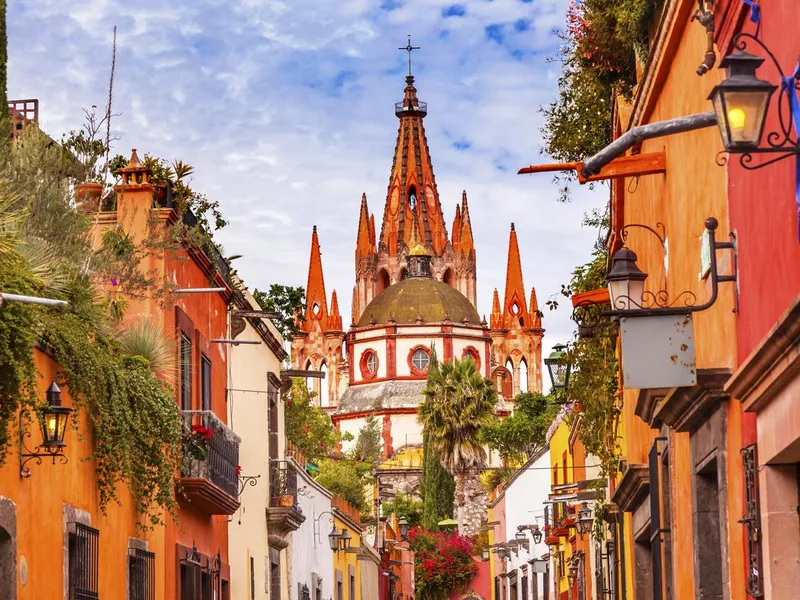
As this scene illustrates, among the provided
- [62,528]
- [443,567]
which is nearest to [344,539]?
[62,528]

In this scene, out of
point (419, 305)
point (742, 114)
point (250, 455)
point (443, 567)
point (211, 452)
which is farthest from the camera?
point (419, 305)

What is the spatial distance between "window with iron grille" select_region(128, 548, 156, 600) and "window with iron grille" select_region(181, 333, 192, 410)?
7.51 ft

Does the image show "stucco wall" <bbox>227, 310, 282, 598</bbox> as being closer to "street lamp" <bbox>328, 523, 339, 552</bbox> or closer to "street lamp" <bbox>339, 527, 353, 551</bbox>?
"street lamp" <bbox>328, 523, 339, 552</bbox>

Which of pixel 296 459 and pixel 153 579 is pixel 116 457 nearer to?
pixel 153 579

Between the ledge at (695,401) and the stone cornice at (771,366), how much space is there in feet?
2.39

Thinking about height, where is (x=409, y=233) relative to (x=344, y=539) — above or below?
above

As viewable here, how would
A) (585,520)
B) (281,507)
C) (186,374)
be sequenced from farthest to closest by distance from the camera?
(585,520)
(281,507)
(186,374)

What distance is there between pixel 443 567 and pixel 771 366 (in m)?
60.4

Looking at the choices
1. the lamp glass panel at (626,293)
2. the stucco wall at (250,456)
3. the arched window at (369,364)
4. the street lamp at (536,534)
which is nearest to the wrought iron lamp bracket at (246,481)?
the stucco wall at (250,456)

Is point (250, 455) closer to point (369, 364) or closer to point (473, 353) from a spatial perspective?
point (473, 353)

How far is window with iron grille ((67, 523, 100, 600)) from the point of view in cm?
1318

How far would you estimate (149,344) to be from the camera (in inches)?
608

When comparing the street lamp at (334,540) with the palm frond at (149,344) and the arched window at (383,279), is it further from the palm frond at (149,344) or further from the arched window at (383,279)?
the arched window at (383,279)

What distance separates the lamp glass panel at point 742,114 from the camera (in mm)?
6223
